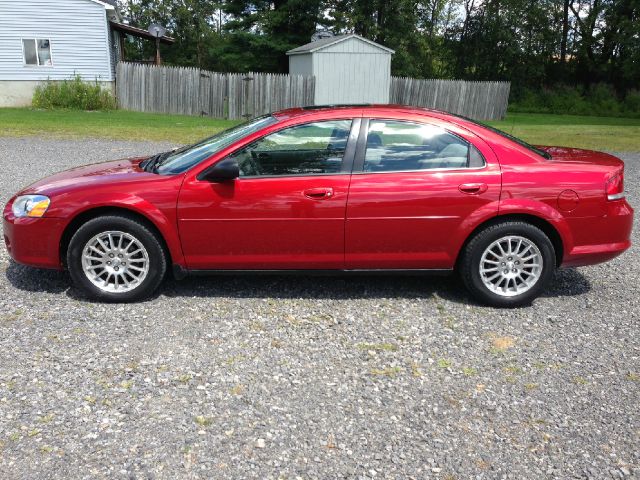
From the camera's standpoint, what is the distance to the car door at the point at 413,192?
4496mm

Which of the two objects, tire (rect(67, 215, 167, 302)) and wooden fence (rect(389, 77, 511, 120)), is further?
wooden fence (rect(389, 77, 511, 120))

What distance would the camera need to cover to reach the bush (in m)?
23.6

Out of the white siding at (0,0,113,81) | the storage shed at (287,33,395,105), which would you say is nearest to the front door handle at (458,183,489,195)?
the storage shed at (287,33,395,105)

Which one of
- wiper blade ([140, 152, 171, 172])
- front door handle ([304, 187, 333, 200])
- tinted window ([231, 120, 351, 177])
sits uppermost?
tinted window ([231, 120, 351, 177])

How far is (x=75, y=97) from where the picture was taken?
2377 centimetres

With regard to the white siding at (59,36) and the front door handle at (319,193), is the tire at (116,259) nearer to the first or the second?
the front door handle at (319,193)

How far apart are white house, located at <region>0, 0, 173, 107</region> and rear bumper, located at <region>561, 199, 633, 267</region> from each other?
82.9 ft

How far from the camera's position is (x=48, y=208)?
450 cm

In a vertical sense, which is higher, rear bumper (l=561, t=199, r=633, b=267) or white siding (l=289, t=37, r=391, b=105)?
white siding (l=289, t=37, r=391, b=105)

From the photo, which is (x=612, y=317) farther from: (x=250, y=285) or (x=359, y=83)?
(x=359, y=83)

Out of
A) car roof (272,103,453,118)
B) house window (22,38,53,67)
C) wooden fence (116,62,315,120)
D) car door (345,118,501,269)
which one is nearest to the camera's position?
car door (345,118,501,269)

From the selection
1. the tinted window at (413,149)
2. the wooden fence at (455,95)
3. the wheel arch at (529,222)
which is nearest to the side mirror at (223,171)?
the tinted window at (413,149)

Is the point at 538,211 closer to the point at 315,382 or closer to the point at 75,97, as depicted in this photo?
the point at 315,382

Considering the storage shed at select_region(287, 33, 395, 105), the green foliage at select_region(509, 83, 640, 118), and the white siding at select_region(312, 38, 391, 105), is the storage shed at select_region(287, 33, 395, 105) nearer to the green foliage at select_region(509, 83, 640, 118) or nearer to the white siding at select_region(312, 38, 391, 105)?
the white siding at select_region(312, 38, 391, 105)
